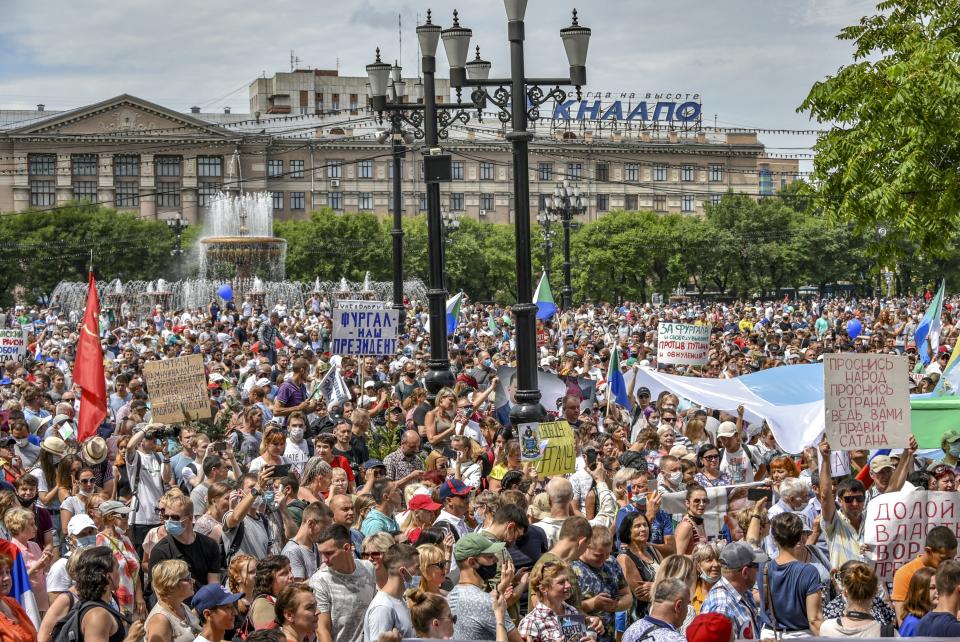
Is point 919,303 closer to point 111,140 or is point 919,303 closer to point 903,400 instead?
point 903,400

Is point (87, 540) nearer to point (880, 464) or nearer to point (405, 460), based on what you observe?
point (405, 460)

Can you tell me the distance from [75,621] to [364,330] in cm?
1044

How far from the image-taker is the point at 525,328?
1461 centimetres

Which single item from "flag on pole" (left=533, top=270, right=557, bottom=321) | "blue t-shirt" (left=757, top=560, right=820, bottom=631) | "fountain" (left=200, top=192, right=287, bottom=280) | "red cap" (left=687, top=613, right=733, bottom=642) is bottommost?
"blue t-shirt" (left=757, top=560, right=820, bottom=631)

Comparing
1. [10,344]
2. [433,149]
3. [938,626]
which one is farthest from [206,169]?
[938,626]

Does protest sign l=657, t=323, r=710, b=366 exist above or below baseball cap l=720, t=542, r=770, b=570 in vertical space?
above

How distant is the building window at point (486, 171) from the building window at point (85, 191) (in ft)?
102

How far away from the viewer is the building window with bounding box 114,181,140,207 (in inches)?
4355

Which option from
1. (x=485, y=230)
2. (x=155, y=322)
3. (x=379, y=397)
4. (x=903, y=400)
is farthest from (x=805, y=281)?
(x=903, y=400)

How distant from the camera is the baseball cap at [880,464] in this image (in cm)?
1052

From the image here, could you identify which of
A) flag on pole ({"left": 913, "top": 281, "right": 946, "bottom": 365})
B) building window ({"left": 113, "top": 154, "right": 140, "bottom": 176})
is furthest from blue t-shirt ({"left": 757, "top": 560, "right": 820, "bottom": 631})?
building window ({"left": 113, "top": 154, "right": 140, "bottom": 176})

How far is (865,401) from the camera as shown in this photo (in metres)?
10.2

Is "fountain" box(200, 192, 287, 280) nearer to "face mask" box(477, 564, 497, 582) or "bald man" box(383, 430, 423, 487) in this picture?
"bald man" box(383, 430, 423, 487)

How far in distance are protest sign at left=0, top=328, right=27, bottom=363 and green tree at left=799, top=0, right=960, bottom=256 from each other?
41.5ft
